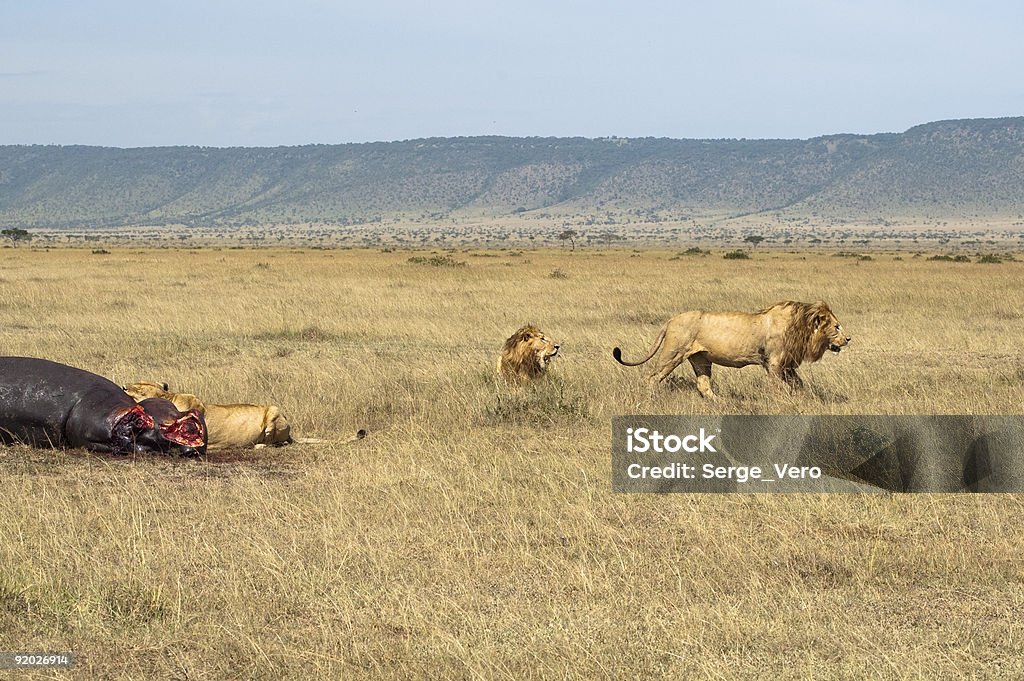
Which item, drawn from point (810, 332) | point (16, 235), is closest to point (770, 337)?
point (810, 332)

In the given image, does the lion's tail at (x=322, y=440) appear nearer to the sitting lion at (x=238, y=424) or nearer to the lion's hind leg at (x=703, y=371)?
the sitting lion at (x=238, y=424)

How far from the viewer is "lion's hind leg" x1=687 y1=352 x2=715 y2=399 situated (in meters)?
11.7

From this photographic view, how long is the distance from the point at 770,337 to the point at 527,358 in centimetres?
232

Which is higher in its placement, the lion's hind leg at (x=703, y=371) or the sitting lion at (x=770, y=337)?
the sitting lion at (x=770, y=337)

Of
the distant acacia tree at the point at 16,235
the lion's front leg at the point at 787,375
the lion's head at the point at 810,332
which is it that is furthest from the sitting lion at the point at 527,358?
the distant acacia tree at the point at 16,235

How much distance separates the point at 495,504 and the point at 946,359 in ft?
32.8

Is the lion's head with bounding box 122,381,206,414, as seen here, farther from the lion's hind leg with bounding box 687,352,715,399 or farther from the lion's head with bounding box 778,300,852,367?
the lion's head with bounding box 778,300,852,367

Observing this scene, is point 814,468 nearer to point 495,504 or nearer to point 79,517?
point 495,504

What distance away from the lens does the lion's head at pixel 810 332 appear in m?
11.5

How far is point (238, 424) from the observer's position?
9359 millimetres

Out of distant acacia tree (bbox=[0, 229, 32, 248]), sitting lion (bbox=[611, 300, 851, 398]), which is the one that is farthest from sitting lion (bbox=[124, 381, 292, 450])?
distant acacia tree (bbox=[0, 229, 32, 248])

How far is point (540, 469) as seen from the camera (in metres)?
8.54

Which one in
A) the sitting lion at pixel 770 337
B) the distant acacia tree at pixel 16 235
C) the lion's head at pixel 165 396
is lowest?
the distant acacia tree at pixel 16 235

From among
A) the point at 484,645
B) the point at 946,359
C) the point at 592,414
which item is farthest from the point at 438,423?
the point at 946,359
